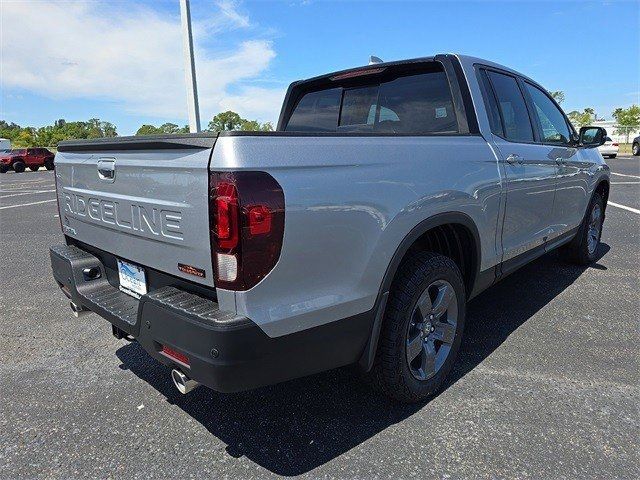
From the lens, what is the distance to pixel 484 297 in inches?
174

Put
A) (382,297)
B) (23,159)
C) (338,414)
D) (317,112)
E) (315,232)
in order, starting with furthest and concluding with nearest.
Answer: (23,159) < (317,112) < (338,414) < (382,297) < (315,232)

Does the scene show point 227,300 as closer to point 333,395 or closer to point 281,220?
point 281,220

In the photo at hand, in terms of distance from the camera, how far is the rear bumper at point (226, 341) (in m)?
1.77

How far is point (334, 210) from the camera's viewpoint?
1938 mm

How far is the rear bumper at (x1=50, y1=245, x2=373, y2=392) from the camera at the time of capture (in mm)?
1771

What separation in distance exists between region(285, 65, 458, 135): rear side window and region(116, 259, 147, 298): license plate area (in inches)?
69.1

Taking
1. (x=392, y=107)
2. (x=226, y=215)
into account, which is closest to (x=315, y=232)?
(x=226, y=215)

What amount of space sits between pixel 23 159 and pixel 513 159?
38350 mm

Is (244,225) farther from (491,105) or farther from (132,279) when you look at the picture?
(491,105)

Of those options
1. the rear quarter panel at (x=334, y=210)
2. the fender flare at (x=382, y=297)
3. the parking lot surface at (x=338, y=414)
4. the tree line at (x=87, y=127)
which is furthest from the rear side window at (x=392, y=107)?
the tree line at (x=87, y=127)

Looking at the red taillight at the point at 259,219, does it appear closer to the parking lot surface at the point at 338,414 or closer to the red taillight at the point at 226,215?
the red taillight at the point at 226,215

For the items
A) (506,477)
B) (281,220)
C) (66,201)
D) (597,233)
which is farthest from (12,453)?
(597,233)

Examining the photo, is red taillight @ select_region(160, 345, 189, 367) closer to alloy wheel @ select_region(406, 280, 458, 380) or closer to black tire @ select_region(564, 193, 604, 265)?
alloy wheel @ select_region(406, 280, 458, 380)

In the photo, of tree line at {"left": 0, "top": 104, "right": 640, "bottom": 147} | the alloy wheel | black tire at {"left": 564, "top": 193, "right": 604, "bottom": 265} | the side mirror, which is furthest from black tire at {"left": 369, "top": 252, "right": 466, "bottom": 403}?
tree line at {"left": 0, "top": 104, "right": 640, "bottom": 147}
